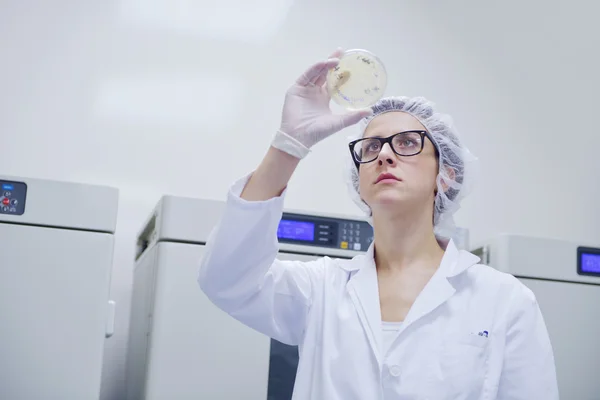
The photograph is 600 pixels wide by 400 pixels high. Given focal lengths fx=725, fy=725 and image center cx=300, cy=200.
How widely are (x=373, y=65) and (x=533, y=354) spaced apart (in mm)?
610

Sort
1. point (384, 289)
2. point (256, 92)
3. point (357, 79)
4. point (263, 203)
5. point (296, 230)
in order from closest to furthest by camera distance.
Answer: point (263, 203), point (357, 79), point (384, 289), point (296, 230), point (256, 92)

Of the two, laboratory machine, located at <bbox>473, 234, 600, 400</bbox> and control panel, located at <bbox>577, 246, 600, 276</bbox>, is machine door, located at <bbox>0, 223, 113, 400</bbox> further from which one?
control panel, located at <bbox>577, 246, 600, 276</bbox>

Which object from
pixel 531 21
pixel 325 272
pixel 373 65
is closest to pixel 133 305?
pixel 325 272

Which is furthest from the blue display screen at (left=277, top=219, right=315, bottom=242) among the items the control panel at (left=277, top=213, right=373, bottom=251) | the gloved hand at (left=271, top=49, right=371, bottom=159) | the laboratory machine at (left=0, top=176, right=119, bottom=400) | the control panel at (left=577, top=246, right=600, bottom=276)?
the control panel at (left=577, top=246, right=600, bottom=276)

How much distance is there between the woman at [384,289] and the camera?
1256 millimetres

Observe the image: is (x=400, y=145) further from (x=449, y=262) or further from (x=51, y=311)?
(x=51, y=311)

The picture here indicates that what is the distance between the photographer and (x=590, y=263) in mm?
1892

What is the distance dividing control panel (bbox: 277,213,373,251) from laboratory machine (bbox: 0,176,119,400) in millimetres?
428

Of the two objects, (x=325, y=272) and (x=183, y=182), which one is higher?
(x=183, y=182)

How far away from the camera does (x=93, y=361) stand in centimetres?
149

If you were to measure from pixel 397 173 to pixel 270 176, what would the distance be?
1.05ft

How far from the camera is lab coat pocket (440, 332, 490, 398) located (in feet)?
4.23

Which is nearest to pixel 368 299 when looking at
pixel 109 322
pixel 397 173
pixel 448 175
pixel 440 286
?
pixel 440 286

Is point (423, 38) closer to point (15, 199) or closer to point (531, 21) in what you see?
point (531, 21)
